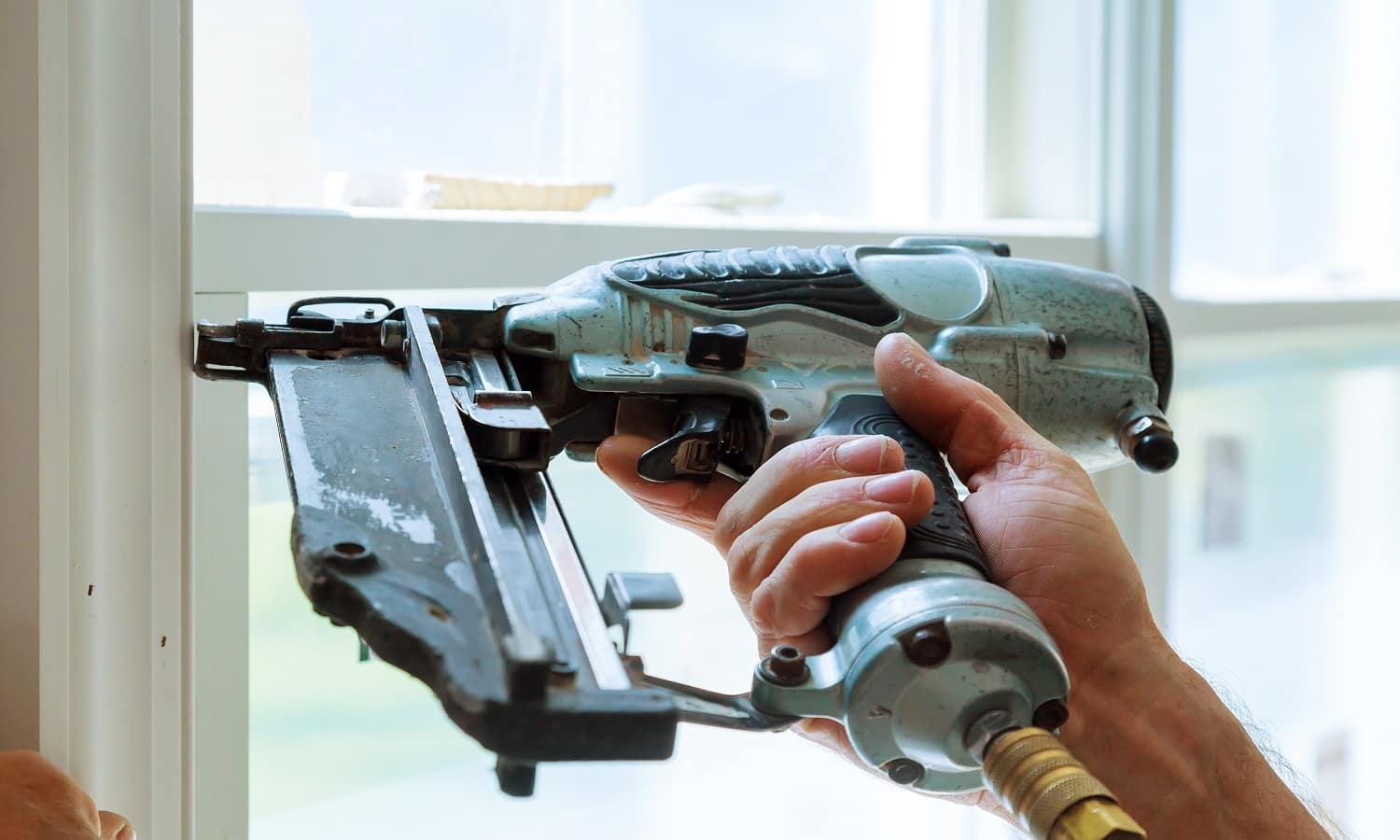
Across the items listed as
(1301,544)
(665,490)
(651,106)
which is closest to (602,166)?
(651,106)

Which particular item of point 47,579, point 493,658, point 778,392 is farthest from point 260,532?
point 493,658

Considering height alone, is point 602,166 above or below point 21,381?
above

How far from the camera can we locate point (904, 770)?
42 centimetres

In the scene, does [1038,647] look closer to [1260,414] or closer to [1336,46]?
[1260,414]

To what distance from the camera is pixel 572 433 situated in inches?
23.0

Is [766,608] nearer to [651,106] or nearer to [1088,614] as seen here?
[1088,614]

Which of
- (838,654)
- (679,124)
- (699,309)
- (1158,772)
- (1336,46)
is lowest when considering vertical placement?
(1158,772)

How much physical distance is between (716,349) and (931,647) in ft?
0.72

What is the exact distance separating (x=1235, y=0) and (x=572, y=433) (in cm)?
116

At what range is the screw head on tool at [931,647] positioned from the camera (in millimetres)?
389

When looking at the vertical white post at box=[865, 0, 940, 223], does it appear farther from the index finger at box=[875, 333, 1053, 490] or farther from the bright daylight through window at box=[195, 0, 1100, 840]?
the index finger at box=[875, 333, 1053, 490]

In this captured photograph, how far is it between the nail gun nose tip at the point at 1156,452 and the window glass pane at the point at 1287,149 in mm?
665

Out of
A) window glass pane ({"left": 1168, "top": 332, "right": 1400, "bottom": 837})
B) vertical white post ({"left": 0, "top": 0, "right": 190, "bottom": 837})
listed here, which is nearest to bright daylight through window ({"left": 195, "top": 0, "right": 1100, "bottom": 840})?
vertical white post ({"left": 0, "top": 0, "right": 190, "bottom": 837})

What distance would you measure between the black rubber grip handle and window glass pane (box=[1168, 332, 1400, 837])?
0.83m
